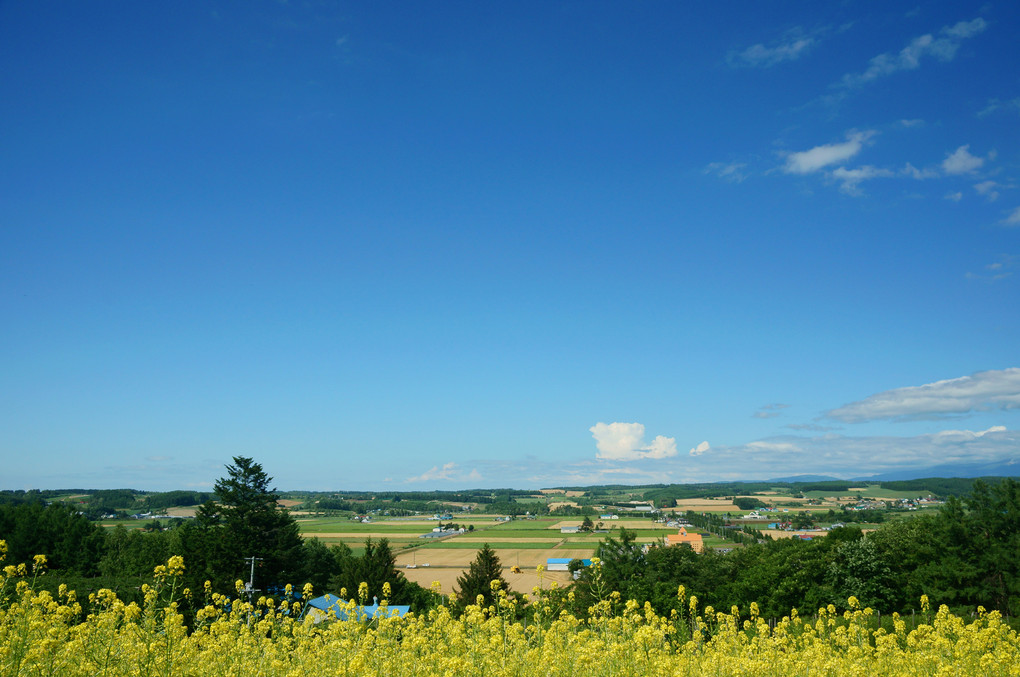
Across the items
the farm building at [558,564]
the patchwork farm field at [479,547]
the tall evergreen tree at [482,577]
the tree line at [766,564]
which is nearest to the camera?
the tree line at [766,564]

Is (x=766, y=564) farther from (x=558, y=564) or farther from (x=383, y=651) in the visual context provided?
(x=383, y=651)

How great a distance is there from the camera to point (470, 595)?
42281mm

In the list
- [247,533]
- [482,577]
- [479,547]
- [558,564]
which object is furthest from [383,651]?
[479,547]

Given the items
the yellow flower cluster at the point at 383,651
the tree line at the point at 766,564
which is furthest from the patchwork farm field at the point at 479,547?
the yellow flower cluster at the point at 383,651

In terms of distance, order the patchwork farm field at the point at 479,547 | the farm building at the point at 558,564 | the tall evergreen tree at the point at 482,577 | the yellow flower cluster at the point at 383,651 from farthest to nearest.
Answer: the farm building at the point at 558,564
the patchwork farm field at the point at 479,547
the tall evergreen tree at the point at 482,577
the yellow flower cluster at the point at 383,651

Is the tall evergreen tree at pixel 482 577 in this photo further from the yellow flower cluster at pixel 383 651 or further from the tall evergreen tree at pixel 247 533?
the yellow flower cluster at pixel 383 651

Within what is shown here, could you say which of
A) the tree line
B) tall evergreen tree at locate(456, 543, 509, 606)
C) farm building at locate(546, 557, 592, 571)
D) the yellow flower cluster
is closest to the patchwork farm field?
farm building at locate(546, 557, 592, 571)

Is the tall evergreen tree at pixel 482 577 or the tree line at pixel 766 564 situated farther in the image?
the tall evergreen tree at pixel 482 577

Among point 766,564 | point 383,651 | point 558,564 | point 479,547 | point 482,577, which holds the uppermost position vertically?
point 383,651

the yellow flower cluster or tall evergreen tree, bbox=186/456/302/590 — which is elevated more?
the yellow flower cluster

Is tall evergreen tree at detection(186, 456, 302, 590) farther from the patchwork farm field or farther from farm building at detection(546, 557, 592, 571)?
farm building at detection(546, 557, 592, 571)

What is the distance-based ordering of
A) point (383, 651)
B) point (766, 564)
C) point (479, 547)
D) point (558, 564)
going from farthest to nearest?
point (479, 547)
point (558, 564)
point (766, 564)
point (383, 651)

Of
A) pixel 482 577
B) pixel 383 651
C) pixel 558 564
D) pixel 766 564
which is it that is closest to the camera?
pixel 383 651

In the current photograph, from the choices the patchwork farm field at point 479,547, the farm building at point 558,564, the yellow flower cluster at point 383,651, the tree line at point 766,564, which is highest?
the yellow flower cluster at point 383,651
